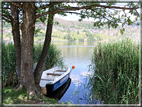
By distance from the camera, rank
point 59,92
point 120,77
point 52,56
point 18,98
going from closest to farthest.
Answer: point 18,98 → point 120,77 → point 59,92 → point 52,56

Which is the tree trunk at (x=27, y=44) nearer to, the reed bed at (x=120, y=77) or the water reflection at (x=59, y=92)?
the reed bed at (x=120, y=77)

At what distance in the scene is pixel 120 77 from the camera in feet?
11.7

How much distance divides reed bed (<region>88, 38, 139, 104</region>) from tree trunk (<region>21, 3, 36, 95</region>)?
1888 millimetres

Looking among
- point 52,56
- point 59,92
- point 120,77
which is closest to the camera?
point 120,77

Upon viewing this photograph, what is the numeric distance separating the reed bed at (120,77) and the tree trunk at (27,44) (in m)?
1.89

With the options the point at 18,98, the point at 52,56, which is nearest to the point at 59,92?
the point at 52,56

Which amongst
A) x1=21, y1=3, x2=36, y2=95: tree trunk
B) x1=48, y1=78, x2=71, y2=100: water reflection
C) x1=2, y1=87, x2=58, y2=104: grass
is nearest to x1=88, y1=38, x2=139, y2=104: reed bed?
x1=2, y1=87, x2=58, y2=104: grass

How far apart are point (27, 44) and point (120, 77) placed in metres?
2.60

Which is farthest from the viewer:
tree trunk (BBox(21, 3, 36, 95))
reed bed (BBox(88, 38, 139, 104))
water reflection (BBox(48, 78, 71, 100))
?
water reflection (BBox(48, 78, 71, 100))

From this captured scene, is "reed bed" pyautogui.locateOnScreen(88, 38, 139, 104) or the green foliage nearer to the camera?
"reed bed" pyautogui.locateOnScreen(88, 38, 139, 104)

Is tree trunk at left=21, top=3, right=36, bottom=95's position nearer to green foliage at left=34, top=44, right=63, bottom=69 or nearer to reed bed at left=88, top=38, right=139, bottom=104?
reed bed at left=88, top=38, right=139, bottom=104

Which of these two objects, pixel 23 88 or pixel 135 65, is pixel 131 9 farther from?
pixel 23 88

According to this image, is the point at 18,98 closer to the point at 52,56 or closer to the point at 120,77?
the point at 120,77

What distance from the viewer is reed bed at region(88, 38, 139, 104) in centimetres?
349
